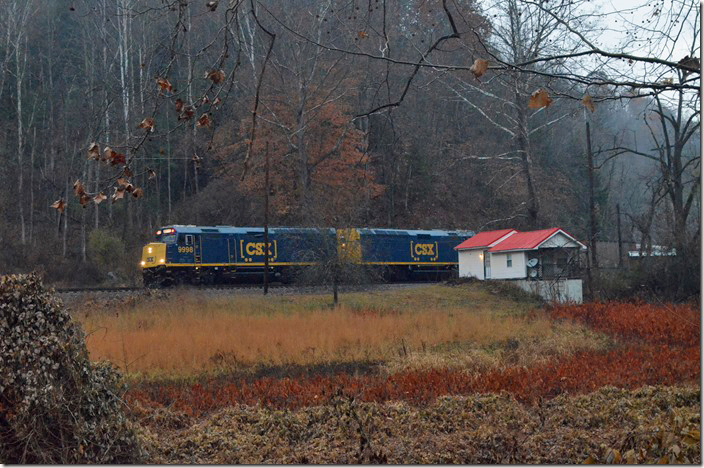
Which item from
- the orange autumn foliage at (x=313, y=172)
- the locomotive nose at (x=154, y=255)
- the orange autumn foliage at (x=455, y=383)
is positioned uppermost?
the orange autumn foliage at (x=313, y=172)

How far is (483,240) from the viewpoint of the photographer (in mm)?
38344

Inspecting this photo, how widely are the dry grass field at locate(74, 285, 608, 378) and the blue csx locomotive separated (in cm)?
573

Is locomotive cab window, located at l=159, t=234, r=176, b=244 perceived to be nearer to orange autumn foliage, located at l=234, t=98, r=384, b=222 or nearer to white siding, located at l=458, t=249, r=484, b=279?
orange autumn foliage, located at l=234, t=98, r=384, b=222

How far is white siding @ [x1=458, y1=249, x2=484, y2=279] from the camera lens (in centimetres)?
3841

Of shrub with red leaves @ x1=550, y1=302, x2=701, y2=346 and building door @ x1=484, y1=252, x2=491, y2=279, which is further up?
building door @ x1=484, y1=252, x2=491, y2=279

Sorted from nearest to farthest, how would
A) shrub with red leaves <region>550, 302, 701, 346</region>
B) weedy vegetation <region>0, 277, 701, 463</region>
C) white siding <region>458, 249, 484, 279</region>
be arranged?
weedy vegetation <region>0, 277, 701, 463</region>
shrub with red leaves <region>550, 302, 701, 346</region>
white siding <region>458, 249, 484, 279</region>

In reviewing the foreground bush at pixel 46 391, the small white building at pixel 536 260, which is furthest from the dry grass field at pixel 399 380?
the small white building at pixel 536 260

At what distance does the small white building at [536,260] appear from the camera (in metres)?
33.7

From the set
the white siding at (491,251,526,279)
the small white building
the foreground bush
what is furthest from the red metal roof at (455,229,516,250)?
the foreground bush

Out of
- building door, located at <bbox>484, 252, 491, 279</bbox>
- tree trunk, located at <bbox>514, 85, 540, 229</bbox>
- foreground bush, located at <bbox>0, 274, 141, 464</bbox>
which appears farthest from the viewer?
building door, located at <bbox>484, 252, 491, 279</bbox>

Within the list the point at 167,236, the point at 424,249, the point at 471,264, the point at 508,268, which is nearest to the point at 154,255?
A: the point at 167,236

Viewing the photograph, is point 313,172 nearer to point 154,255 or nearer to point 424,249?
point 154,255

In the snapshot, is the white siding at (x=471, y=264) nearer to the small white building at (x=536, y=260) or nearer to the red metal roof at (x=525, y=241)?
the small white building at (x=536, y=260)

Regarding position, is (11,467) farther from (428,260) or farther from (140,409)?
(428,260)
